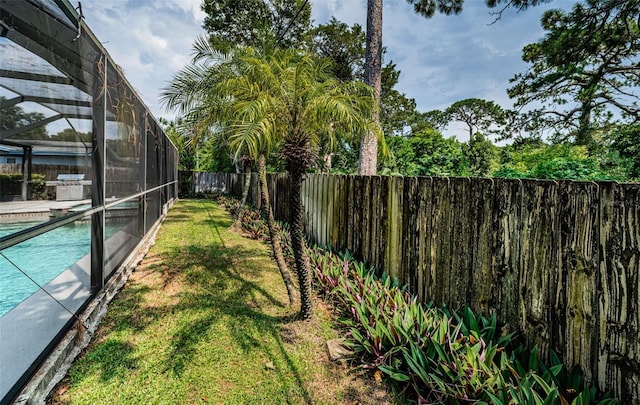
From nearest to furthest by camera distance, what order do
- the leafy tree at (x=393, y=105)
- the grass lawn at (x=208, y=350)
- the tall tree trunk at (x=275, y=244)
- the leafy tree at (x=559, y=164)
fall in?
1. the grass lawn at (x=208, y=350)
2. the tall tree trunk at (x=275, y=244)
3. the leafy tree at (x=559, y=164)
4. the leafy tree at (x=393, y=105)

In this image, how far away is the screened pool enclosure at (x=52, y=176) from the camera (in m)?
1.75

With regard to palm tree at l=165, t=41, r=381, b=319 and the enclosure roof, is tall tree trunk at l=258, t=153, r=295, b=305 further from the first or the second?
the enclosure roof

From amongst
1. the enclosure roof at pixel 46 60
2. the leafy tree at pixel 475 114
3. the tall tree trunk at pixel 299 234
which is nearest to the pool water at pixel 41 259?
the enclosure roof at pixel 46 60

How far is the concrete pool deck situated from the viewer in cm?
171

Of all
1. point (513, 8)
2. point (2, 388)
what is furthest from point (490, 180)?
point (513, 8)

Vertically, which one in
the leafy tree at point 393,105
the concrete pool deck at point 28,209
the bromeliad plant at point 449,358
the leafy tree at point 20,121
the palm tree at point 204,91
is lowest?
the bromeliad plant at point 449,358

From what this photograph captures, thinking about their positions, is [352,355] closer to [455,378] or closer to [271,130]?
[455,378]

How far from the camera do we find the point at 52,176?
2.32m

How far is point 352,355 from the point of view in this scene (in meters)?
2.60

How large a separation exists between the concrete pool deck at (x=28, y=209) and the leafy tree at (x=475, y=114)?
1447 inches

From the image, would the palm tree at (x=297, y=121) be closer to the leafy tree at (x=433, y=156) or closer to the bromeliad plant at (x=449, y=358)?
the bromeliad plant at (x=449, y=358)

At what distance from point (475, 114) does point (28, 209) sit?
129 ft

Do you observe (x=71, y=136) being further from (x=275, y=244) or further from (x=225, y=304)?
(x=275, y=244)

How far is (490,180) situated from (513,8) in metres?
6.79
